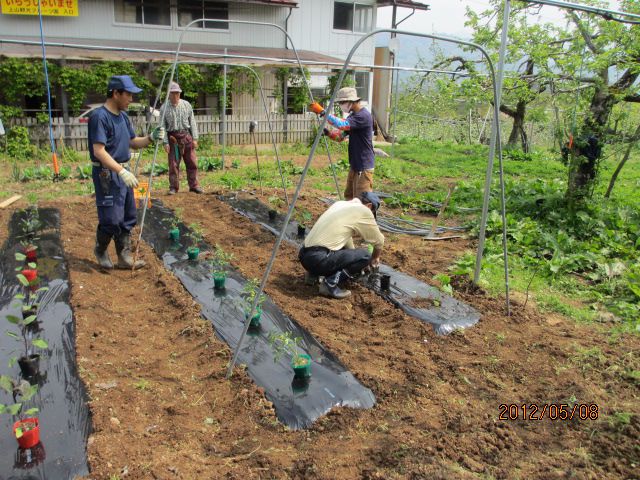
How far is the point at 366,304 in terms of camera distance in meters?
5.02

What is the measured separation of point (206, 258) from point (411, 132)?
57.1 feet

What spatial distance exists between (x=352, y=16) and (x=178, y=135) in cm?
1281

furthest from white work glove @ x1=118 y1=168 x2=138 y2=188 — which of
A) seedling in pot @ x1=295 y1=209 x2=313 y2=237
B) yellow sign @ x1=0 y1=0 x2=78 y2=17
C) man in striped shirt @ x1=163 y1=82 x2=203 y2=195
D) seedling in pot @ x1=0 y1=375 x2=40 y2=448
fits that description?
yellow sign @ x1=0 y1=0 x2=78 y2=17

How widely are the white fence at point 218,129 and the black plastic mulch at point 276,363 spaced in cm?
933

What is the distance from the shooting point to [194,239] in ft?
21.2

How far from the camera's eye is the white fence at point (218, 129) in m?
12.9

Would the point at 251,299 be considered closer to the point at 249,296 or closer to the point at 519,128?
the point at 249,296

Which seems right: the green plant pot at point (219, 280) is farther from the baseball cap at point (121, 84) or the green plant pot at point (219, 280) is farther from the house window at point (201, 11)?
the house window at point (201, 11)

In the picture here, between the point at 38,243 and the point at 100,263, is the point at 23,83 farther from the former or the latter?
the point at 100,263

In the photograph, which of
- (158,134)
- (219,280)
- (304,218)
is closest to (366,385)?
(219,280)

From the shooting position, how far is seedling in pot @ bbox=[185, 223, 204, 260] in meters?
5.79

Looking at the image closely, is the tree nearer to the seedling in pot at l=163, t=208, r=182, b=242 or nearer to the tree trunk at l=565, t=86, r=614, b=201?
the tree trunk at l=565, t=86, r=614, b=201

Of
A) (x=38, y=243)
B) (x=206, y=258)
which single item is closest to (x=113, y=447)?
(x=206, y=258)
